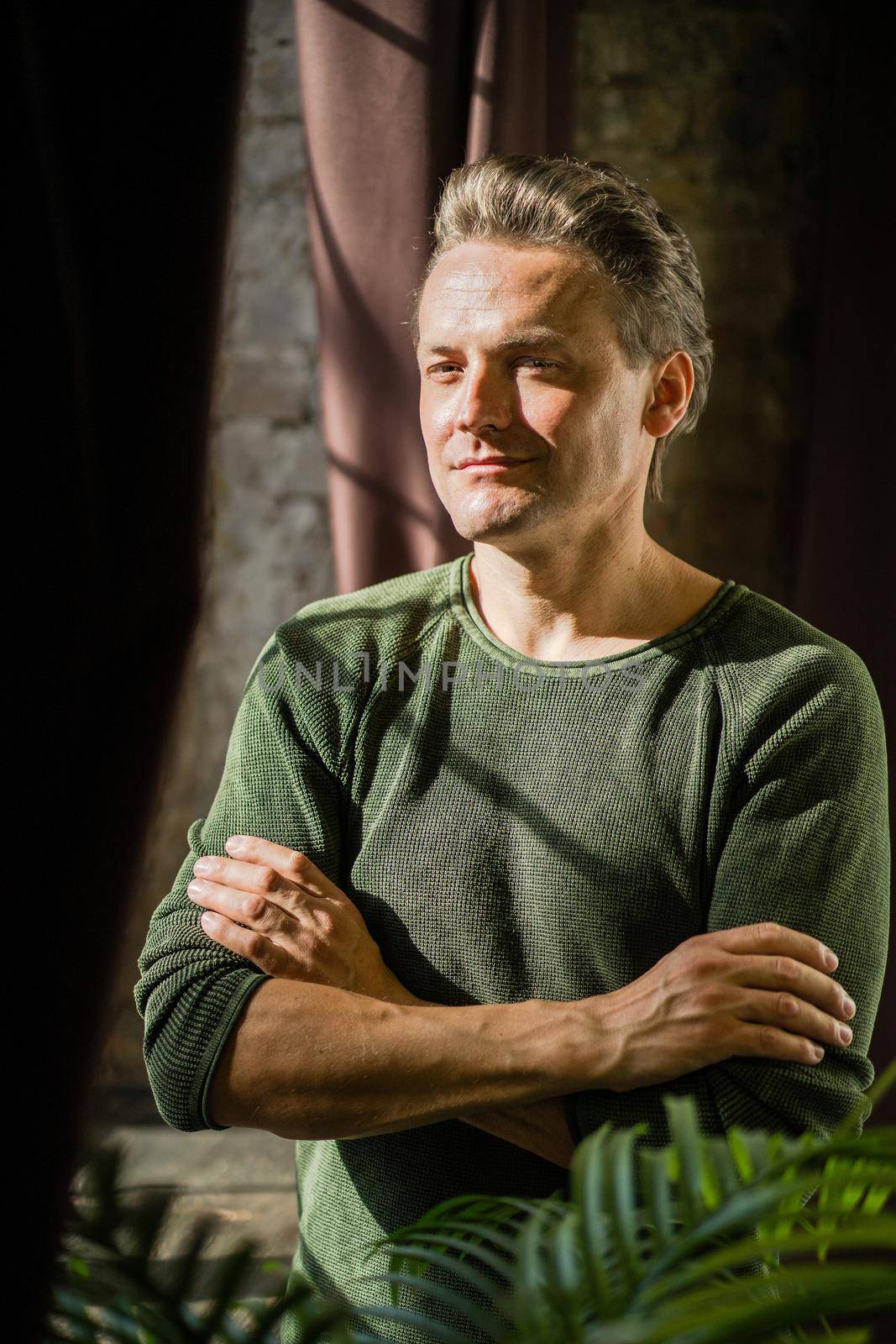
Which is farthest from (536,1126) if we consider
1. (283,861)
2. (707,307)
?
(707,307)

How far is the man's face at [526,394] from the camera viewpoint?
1.34 m

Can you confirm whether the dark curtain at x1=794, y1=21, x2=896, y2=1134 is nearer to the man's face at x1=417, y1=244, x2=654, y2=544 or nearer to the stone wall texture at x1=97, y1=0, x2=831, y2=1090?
the stone wall texture at x1=97, y1=0, x2=831, y2=1090

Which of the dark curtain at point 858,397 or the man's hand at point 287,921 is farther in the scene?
the dark curtain at point 858,397

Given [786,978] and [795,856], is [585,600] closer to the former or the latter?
[795,856]

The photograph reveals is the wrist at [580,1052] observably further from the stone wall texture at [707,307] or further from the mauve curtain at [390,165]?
the stone wall texture at [707,307]

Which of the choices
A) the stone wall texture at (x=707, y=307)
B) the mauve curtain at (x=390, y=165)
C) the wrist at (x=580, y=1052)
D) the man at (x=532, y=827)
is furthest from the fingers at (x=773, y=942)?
the stone wall texture at (x=707, y=307)

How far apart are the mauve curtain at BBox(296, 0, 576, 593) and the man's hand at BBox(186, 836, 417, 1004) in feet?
3.03

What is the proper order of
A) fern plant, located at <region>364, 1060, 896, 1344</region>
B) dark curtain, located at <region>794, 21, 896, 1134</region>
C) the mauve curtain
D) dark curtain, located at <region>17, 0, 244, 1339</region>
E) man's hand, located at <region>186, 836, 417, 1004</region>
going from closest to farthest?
fern plant, located at <region>364, 1060, 896, 1344</region> → dark curtain, located at <region>17, 0, 244, 1339</region> → man's hand, located at <region>186, 836, 417, 1004</region> → the mauve curtain → dark curtain, located at <region>794, 21, 896, 1134</region>

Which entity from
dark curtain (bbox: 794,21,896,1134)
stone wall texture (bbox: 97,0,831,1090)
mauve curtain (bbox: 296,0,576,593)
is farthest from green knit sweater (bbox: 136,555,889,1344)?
stone wall texture (bbox: 97,0,831,1090)

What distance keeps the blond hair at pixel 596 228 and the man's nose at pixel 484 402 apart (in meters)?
0.18

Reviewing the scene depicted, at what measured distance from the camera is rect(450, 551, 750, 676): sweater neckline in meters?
1.41

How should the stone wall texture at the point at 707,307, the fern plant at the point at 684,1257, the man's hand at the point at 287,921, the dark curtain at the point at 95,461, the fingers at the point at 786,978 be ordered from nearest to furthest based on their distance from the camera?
1. the fern plant at the point at 684,1257
2. the dark curtain at the point at 95,461
3. the fingers at the point at 786,978
4. the man's hand at the point at 287,921
5. the stone wall texture at the point at 707,307

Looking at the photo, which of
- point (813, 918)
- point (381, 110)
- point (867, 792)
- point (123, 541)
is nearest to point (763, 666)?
point (867, 792)

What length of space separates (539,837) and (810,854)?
A: 31 cm
